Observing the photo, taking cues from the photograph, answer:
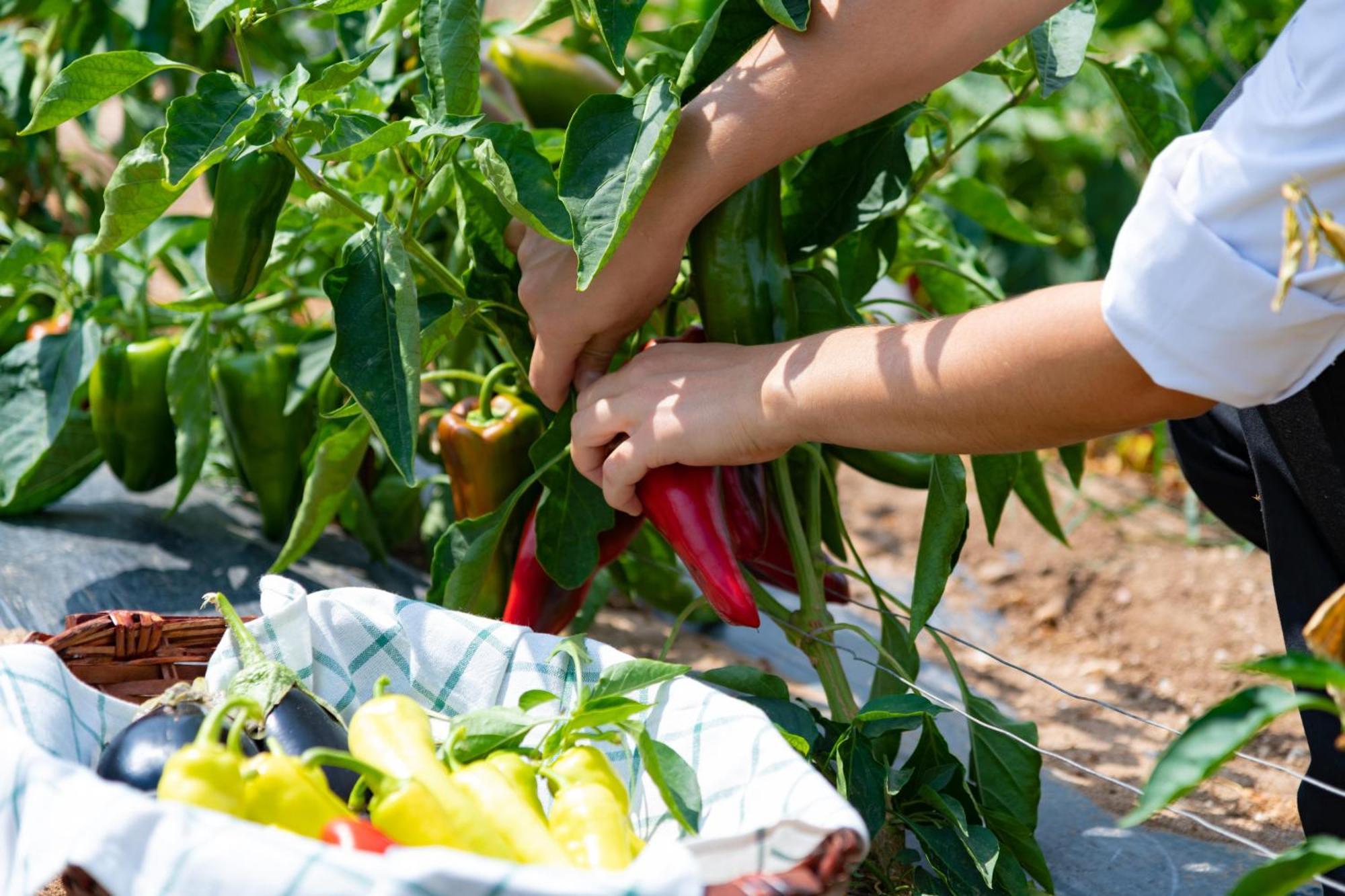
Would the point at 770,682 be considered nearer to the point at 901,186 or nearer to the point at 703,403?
the point at 703,403

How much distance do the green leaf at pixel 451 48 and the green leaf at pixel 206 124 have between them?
13cm

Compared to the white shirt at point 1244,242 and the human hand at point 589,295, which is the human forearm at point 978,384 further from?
the human hand at point 589,295

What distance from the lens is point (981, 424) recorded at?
0.82m

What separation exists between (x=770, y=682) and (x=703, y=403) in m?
0.22

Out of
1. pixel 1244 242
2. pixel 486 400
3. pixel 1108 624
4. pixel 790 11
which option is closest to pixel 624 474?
pixel 486 400

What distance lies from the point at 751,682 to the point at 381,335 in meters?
0.37

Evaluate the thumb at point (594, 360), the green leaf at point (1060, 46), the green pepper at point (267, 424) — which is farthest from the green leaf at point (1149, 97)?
the green pepper at point (267, 424)

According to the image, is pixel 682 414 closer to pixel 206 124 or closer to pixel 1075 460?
pixel 206 124

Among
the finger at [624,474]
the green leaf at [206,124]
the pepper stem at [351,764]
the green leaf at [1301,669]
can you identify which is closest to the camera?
the green leaf at [1301,669]

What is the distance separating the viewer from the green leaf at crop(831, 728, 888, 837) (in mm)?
896

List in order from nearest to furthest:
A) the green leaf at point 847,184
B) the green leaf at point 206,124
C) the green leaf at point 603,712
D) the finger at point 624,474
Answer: the green leaf at point 603,712 < the green leaf at point 206,124 < the finger at point 624,474 < the green leaf at point 847,184

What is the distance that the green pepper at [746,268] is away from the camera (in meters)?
1.04

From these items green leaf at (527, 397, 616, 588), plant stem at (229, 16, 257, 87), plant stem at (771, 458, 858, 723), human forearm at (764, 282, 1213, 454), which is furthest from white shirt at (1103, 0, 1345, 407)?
plant stem at (229, 16, 257, 87)

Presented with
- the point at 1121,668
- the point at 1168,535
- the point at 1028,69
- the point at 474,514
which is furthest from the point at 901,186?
the point at 1168,535
